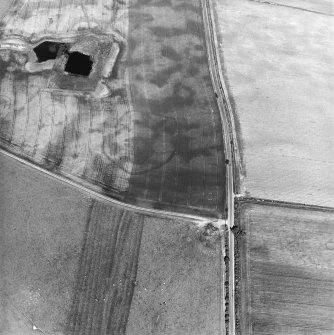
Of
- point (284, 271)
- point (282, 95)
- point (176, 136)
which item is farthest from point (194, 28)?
point (284, 271)

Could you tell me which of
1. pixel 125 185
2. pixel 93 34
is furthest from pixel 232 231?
pixel 93 34

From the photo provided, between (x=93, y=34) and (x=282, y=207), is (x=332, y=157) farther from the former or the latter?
(x=93, y=34)

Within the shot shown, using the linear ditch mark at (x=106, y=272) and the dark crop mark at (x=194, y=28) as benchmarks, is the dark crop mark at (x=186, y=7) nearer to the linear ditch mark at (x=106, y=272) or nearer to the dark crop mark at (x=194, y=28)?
the dark crop mark at (x=194, y=28)

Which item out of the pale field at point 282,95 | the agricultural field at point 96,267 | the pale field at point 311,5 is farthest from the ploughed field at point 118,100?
the pale field at point 311,5

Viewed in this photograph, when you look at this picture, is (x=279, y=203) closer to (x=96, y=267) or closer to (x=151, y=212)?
(x=151, y=212)

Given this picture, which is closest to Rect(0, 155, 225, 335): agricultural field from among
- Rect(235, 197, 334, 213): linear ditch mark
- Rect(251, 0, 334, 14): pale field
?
Rect(235, 197, 334, 213): linear ditch mark
